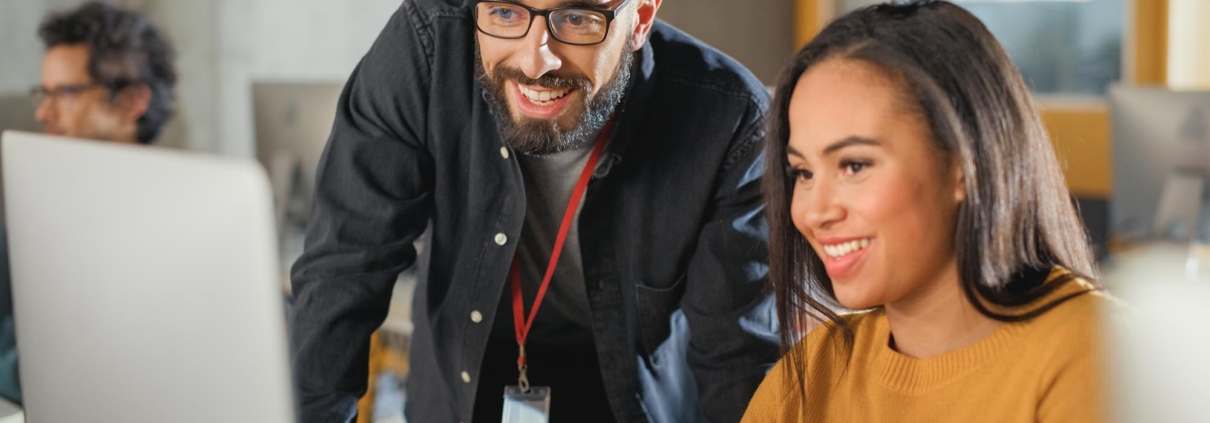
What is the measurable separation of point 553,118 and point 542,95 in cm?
3

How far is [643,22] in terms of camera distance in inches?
57.4

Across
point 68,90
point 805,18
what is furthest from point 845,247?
point 805,18

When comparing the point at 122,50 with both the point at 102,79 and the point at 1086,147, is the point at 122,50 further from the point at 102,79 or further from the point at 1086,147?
the point at 1086,147

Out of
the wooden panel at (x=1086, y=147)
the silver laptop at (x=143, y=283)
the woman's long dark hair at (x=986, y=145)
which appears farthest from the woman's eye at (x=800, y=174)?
the wooden panel at (x=1086, y=147)

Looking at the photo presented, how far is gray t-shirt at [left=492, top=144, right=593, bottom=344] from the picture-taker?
1.53m

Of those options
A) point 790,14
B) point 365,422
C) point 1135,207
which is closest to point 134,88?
point 365,422

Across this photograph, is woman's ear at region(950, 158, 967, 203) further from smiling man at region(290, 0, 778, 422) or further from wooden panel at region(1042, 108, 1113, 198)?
wooden panel at region(1042, 108, 1113, 198)

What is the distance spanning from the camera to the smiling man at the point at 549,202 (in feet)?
4.57

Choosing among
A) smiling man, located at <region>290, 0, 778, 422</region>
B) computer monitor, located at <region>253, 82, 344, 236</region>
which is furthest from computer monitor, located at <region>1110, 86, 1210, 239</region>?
computer monitor, located at <region>253, 82, 344, 236</region>

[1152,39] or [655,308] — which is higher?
[1152,39]

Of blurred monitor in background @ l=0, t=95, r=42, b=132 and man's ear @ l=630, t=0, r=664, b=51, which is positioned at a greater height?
man's ear @ l=630, t=0, r=664, b=51

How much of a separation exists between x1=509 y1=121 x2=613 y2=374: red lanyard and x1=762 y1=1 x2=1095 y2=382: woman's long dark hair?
435mm

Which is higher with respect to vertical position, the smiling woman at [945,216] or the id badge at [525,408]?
the smiling woman at [945,216]

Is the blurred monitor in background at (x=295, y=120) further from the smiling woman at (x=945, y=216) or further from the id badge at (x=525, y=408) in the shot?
the smiling woman at (x=945, y=216)
